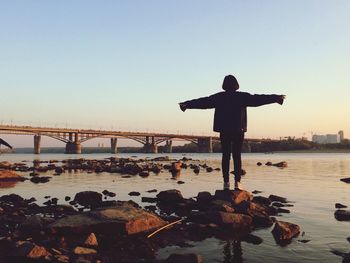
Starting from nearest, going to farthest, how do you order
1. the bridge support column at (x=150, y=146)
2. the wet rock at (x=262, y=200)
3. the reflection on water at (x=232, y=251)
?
1. the reflection on water at (x=232, y=251)
2. the wet rock at (x=262, y=200)
3. the bridge support column at (x=150, y=146)

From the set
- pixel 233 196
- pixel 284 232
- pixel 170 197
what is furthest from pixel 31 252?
pixel 170 197

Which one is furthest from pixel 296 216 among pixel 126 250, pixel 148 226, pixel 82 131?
pixel 82 131

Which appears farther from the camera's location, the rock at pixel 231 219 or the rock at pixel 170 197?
the rock at pixel 170 197

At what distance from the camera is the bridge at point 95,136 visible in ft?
336

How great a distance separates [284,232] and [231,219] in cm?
124

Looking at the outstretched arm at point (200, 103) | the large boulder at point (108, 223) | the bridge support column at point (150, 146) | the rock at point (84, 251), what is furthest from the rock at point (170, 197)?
the bridge support column at point (150, 146)

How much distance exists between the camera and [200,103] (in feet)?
36.2

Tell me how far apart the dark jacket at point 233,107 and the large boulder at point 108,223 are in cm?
384

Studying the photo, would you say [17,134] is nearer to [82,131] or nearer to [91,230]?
[82,131]

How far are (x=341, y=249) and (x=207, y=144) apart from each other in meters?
136

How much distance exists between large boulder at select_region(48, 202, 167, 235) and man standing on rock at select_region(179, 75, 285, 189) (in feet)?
12.3

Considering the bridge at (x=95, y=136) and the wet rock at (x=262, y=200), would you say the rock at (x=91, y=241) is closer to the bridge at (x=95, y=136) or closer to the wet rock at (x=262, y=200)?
the wet rock at (x=262, y=200)

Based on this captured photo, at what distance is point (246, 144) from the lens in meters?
149

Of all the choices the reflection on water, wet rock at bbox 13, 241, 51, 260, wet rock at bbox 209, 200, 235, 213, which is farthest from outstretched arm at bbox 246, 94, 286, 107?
wet rock at bbox 13, 241, 51, 260
